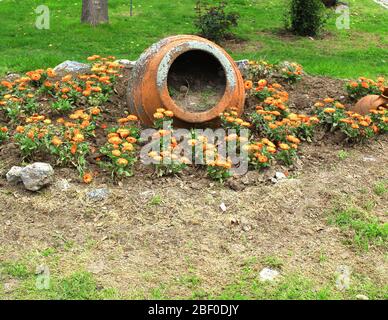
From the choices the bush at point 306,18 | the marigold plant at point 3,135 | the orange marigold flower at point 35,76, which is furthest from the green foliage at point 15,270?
the bush at point 306,18

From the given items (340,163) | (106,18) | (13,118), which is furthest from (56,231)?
(106,18)

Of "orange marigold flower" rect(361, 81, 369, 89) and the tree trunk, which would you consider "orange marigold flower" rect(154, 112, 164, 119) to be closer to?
"orange marigold flower" rect(361, 81, 369, 89)

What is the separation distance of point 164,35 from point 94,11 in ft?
4.98

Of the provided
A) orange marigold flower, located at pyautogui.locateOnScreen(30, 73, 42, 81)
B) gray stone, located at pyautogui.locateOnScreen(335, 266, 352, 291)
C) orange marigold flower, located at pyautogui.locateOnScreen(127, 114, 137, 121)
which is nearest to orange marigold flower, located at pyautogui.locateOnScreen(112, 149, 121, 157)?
orange marigold flower, located at pyautogui.locateOnScreen(127, 114, 137, 121)

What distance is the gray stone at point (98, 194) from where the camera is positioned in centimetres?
496

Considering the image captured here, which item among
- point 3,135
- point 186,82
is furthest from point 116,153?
point 186,82

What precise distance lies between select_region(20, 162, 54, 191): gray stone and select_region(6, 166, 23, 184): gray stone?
0.32 ft

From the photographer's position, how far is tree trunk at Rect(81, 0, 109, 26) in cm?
1195

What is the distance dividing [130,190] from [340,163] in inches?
82.2

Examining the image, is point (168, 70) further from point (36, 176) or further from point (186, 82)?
point (36, 176)

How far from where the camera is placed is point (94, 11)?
1199 cm

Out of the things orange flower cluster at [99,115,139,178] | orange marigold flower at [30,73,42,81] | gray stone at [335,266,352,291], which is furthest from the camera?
orange marigold flower at [30,73,42,81]

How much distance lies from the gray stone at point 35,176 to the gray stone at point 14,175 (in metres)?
0.10
